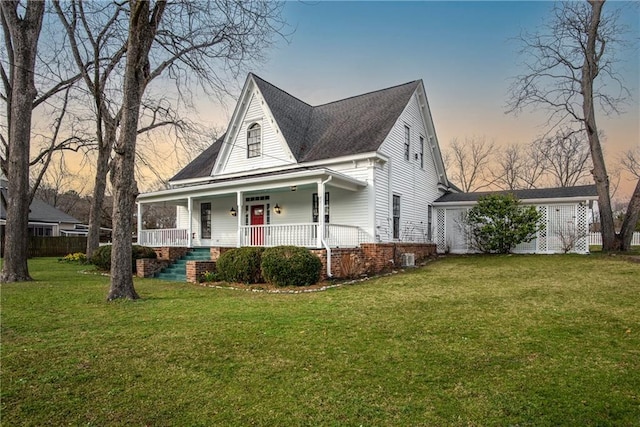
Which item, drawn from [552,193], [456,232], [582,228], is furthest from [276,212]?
[582,228]

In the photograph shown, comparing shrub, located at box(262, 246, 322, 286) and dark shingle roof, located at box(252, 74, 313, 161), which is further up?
dark shingle roof, located at box(252, 74, 313, 161)

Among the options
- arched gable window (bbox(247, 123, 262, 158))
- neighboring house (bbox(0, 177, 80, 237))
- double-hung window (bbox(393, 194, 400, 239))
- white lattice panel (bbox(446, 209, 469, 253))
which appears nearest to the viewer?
double-hung window (bbox(393, 194, 400, 239))

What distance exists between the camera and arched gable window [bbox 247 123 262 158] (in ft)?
55.1

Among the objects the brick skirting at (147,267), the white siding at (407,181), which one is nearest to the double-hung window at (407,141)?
the white siding at (407,181)

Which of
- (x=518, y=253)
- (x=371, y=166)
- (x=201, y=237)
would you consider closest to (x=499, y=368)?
(x=371, y=166)

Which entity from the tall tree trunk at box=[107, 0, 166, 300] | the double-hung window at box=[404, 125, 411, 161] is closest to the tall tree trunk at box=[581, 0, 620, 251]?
the double-hung window at box=[404, 125, 411, 161]

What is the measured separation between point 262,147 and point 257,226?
184 inches

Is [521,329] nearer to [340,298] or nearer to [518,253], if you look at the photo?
[340,298]

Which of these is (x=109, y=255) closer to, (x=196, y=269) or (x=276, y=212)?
(x=196, y=269)

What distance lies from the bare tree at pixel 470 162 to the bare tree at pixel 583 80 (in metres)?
23.0

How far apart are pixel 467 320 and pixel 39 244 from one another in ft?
99.0

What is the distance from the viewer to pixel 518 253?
17188mm

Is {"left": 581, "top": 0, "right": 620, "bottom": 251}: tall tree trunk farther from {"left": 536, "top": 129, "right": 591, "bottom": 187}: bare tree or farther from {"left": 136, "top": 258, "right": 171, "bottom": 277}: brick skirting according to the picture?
{"left": 536, "top": 129, "right": 591, "bottom": 187}: bare tree

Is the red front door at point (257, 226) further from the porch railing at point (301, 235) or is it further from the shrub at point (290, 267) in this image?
the shrub at point (290, 267)
